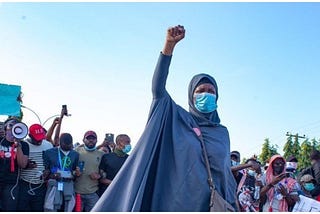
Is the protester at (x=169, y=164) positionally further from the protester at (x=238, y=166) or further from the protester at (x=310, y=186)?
the protester at (x=310, y=186)

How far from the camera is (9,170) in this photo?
6234 mm

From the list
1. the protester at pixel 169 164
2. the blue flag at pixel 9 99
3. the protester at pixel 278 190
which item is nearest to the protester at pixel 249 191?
the protester at pixel 278 190

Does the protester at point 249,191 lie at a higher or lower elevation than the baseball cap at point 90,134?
lower

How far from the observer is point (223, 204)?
9.32 feet

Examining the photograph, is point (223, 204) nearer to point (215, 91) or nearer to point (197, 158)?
point (197, 158)

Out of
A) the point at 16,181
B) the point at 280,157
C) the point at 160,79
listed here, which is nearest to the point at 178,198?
the point at 160,79

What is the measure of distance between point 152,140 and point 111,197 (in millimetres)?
449

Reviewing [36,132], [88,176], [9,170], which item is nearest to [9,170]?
[9,170]

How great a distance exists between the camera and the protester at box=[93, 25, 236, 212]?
2900mm

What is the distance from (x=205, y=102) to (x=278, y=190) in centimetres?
397

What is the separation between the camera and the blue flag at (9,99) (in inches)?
332

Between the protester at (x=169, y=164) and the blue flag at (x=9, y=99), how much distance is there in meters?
5.91

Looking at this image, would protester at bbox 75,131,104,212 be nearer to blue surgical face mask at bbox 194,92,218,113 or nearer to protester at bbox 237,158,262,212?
protester at bbox 237,158,262,212

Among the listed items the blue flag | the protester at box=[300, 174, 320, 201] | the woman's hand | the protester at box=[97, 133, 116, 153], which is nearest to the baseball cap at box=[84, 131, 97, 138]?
the protester at box=[97, 133, 116, 153]
